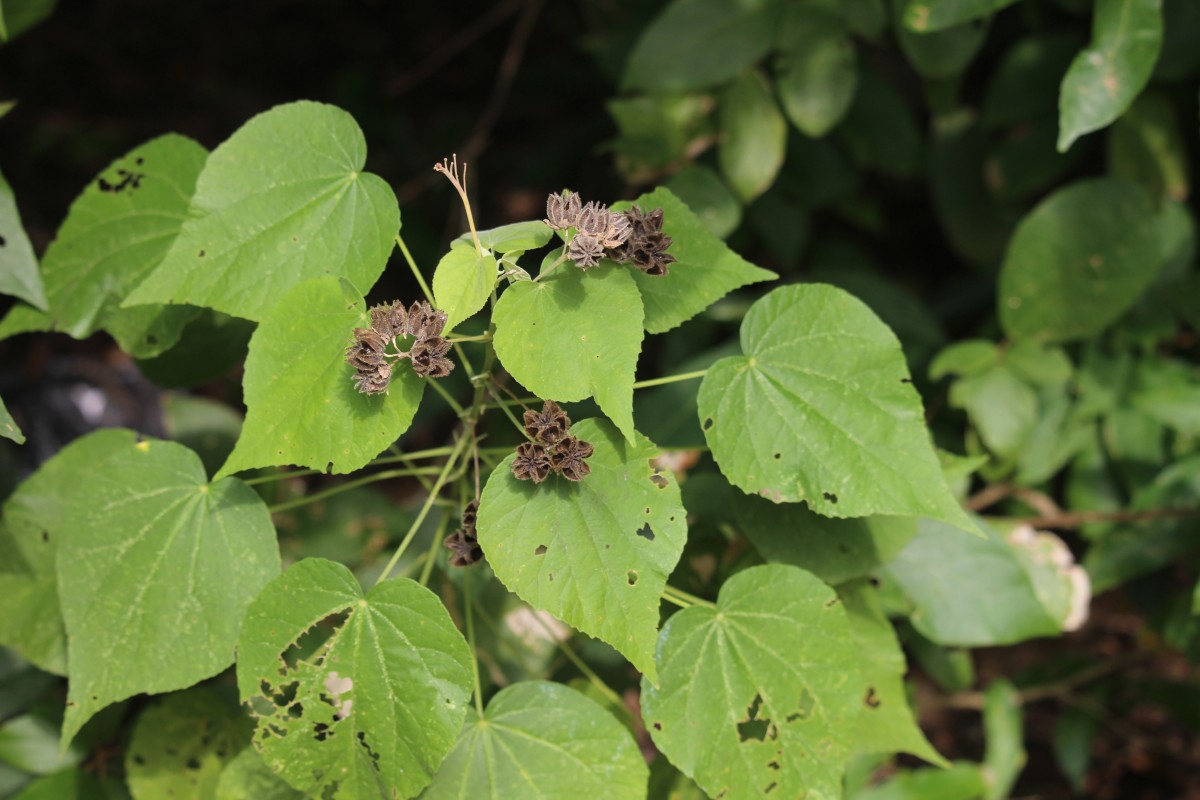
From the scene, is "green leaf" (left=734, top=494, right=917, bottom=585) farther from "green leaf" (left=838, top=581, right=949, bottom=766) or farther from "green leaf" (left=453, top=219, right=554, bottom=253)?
"green leaf" (left=453, top=219, right=554, bottom=253)

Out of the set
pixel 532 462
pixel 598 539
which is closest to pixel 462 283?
pixel 532 462

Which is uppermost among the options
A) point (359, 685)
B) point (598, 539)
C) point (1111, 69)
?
point (1111, 69)

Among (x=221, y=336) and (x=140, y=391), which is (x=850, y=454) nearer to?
(x=221, y=336)

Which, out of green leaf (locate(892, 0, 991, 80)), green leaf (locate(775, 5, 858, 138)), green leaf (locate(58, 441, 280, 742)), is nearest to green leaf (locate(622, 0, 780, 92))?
green leaf (locate(775, 5, 858, 138))

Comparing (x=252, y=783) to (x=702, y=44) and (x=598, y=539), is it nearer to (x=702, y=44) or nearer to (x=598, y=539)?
(x=598, y=539)

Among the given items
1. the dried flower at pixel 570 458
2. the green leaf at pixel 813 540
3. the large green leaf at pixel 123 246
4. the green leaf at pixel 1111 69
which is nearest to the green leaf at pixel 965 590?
the green leaf at pixel 813 540

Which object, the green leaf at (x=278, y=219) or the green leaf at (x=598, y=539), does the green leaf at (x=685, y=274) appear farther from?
the green leaf at (x=278, y=219)
